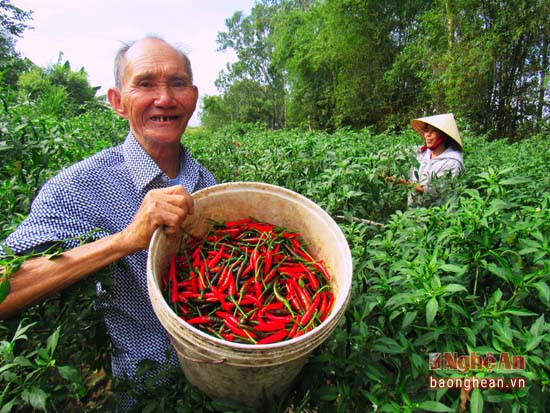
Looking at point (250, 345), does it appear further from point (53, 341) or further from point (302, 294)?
point (53, 341)

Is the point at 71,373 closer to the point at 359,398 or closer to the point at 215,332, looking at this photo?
the point at 215,332

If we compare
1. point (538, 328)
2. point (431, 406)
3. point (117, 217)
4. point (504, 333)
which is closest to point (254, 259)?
point (117, 217)

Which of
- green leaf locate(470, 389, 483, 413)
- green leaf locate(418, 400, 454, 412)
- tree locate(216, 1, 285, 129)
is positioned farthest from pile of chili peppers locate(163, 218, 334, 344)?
tree locate(216, 1, 285, 129)

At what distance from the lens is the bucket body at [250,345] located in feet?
3.47

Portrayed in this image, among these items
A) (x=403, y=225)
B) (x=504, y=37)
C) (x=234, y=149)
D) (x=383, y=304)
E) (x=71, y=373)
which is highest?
(x=504, y=37)

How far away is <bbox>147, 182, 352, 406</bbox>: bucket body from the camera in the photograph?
1.06 meters

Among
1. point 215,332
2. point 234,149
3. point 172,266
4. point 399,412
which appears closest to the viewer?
point 399,412

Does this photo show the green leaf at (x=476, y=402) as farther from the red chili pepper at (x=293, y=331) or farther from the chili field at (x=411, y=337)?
the red chili pepper at (x=293, y=331)

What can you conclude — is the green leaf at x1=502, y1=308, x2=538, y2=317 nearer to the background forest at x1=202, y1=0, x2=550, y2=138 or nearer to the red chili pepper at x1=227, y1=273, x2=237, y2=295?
the red chili pepper at x1=227, y1=273, x2=237, y2=295

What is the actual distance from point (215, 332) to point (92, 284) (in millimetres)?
549

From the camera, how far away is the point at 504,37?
1395 centimetres

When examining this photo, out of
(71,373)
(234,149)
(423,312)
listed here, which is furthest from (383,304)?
(234,149)

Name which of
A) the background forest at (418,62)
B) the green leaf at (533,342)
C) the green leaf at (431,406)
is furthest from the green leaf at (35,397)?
the background forest at (418,62)

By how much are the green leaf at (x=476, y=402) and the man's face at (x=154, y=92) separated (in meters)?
1.83
